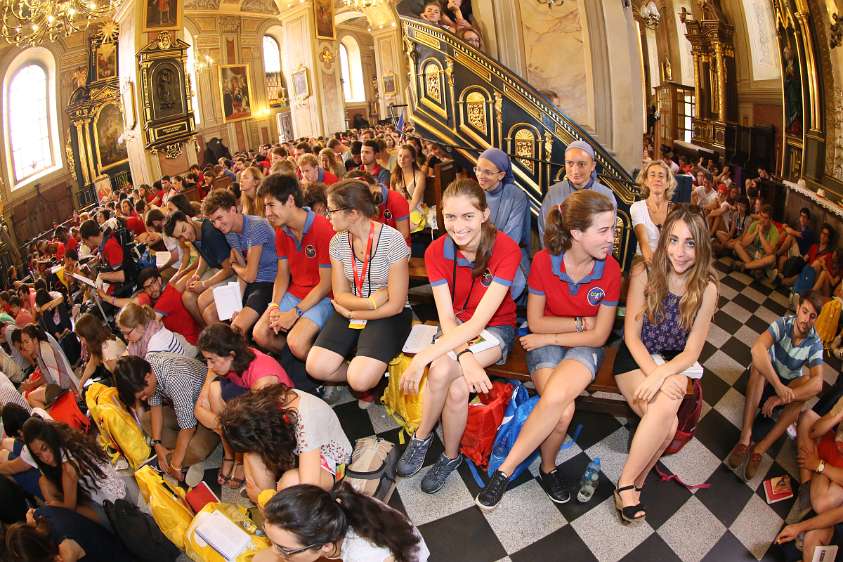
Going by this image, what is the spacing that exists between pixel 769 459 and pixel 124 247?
235 inches

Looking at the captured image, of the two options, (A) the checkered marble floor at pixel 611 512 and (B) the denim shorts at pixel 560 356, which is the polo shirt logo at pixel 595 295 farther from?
(A) the checkered marble floor at pixel 611 512

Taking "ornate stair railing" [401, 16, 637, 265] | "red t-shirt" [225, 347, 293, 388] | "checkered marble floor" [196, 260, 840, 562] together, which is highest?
"ornate stair railing" [401, 16, 637, 265]

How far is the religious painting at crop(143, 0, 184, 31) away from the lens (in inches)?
414

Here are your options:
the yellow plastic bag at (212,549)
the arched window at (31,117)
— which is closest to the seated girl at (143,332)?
the yellow plastic bag at (212,549)

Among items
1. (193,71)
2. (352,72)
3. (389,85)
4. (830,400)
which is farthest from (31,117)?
(352,72)

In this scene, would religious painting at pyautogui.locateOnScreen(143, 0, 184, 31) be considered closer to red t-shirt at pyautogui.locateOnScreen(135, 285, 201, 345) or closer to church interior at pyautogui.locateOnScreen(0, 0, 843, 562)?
church interior at pyautogui.locateOnScreen(0, 0, 843, 562)

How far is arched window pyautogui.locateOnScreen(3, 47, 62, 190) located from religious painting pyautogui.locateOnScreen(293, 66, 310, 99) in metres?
6.31

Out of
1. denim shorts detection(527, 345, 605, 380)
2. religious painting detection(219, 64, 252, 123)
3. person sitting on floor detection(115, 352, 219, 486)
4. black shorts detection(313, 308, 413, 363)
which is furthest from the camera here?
religious painting detection(219, 64, 252, 123)

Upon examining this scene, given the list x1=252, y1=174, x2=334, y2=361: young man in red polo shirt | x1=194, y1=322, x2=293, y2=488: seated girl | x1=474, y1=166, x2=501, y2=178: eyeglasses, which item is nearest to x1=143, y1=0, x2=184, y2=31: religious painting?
x1=252, y1=174, x2=334, y2=361: young man in red polo shirt

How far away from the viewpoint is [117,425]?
2674mm

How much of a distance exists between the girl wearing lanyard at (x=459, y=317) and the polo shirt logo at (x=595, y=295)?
40cm

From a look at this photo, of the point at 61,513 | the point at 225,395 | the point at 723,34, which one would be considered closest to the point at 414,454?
the point at 225,395

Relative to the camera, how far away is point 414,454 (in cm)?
259

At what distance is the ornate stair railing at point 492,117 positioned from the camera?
4102 mm
